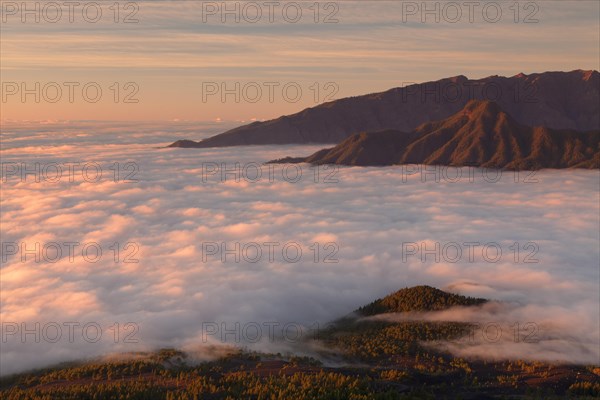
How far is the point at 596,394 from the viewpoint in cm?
11988

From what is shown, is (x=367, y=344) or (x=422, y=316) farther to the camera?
(x=422, y=316)

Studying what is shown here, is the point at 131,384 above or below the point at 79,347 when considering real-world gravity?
above

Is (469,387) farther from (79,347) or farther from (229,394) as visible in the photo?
(79,347)

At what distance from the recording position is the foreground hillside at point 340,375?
350ft

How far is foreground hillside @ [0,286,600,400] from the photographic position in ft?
350

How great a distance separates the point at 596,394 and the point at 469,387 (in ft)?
79.7

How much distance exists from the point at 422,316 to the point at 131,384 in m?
103

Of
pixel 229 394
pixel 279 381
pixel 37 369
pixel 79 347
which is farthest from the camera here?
pixel 79 347

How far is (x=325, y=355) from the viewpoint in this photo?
169250 millimetres

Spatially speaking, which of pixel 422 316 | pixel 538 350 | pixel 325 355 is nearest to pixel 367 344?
pixel 325 355

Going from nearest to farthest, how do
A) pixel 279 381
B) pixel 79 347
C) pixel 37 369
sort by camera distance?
pixel 279 381 → pixel 37 369 → pixel 79 347

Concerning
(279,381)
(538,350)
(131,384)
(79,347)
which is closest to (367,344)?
(538,350)

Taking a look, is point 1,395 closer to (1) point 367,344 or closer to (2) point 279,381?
(2) point 279,381

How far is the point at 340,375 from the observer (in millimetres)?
118812
